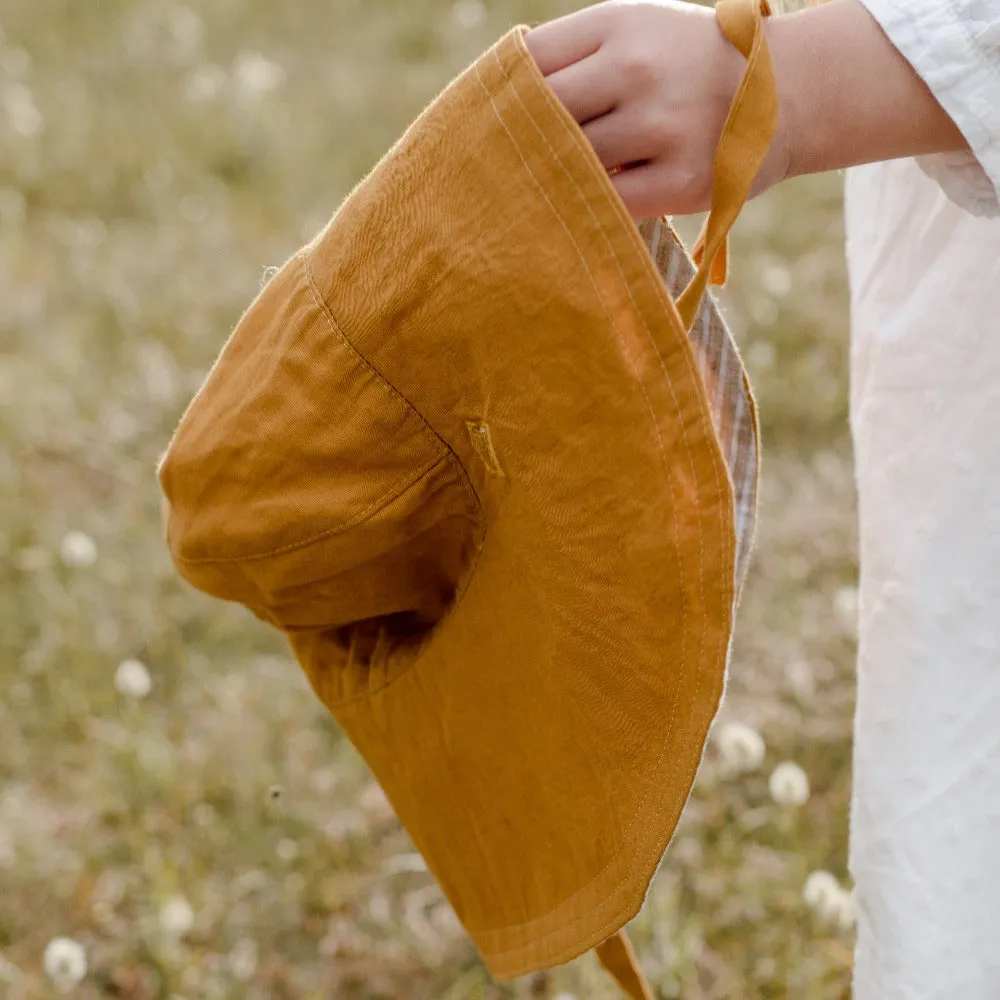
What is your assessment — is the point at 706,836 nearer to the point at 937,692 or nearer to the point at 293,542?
the point at 937,692

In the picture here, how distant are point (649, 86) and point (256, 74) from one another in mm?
2610

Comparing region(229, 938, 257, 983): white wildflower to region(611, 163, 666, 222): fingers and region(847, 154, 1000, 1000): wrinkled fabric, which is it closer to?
region(847, 154, 1000, 1000): wrinkled fabric

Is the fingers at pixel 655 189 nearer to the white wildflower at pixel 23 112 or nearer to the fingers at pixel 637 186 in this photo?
the fingers at pixel 637 186

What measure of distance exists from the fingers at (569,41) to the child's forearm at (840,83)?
0.29 feet

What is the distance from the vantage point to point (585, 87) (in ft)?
1.90

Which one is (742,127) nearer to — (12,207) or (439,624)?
(439,624)

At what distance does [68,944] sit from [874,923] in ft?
2.66

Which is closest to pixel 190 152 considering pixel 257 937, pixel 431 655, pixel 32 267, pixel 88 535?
pixel 32 267

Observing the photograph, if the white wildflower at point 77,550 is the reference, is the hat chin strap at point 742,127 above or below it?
above

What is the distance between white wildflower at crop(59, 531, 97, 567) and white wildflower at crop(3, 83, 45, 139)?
1.38 meters

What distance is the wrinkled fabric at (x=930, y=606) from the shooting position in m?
0.77

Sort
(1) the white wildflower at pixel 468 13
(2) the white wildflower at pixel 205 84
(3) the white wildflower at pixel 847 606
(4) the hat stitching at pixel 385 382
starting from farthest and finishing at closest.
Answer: (1) the white wildflower at pixel 468 13
(2) the white wildflower at pixel 205 84
(3) the white wildflower at pixel 847 606
(4) the hat stitching at pixel 385 382

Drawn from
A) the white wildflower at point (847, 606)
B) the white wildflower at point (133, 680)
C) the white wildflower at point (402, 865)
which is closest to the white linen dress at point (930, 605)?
the white wildflower at point (402, 865)

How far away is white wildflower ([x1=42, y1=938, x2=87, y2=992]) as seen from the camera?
119 centimetres
